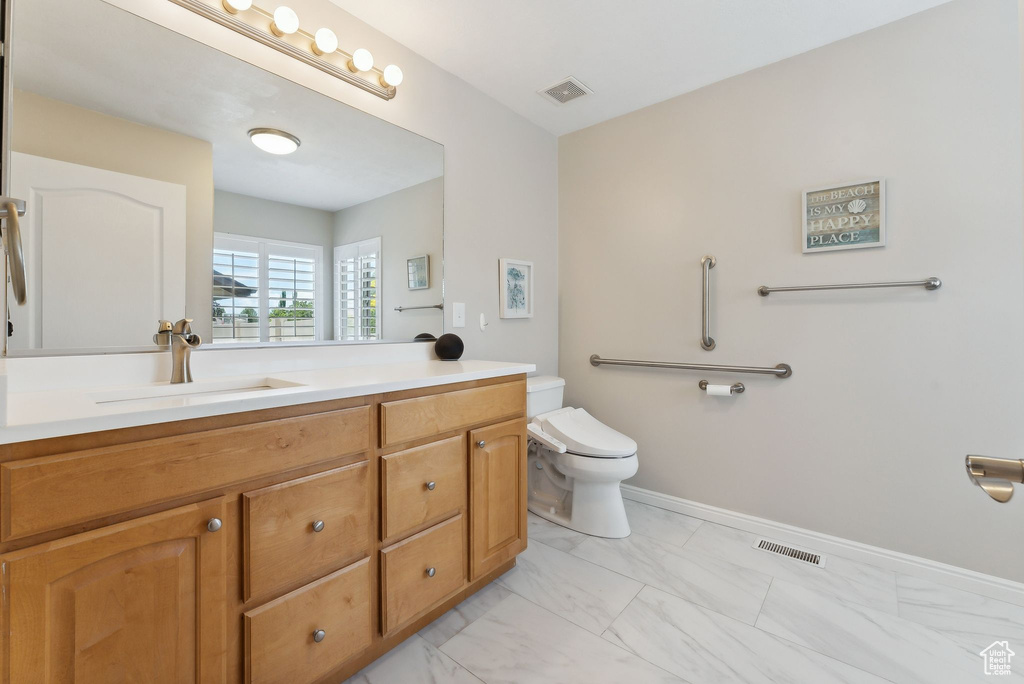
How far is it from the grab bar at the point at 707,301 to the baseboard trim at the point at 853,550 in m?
0.87

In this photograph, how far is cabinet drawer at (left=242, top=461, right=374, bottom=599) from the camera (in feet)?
3.43

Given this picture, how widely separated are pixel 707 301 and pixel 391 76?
1.82 meters

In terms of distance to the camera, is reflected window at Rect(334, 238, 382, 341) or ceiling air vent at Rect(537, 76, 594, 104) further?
ceiling air vent at Rect(537, 76, 594, 104)

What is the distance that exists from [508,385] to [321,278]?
835 millimetres

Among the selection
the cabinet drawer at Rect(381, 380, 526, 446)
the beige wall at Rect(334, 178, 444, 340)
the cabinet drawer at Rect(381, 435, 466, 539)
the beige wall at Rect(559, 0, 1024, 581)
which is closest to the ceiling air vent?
the beige wall at Rect(559, 0, 1024, 581)

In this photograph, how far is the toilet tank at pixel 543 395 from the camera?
2.39m

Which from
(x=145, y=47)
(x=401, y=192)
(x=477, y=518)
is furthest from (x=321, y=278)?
(x=477, y=518)

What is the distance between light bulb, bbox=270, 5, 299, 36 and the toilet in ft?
5.51

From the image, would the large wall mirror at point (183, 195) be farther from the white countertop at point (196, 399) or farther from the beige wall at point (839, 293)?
the beige wall at point (839, 293)

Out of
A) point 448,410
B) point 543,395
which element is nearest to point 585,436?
point 543,395

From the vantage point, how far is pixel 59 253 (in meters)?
1.20

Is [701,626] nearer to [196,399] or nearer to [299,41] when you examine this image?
[196,399]

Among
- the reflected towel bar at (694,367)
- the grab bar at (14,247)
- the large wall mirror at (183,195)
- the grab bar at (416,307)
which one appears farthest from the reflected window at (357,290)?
the reflected towel bar at (694,367)

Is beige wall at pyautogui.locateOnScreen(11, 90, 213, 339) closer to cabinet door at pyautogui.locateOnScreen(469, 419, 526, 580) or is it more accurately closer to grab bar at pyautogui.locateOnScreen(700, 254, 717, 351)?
cabinet door at pyautogui.locateOnScreen(469, 419, 526, 580)
